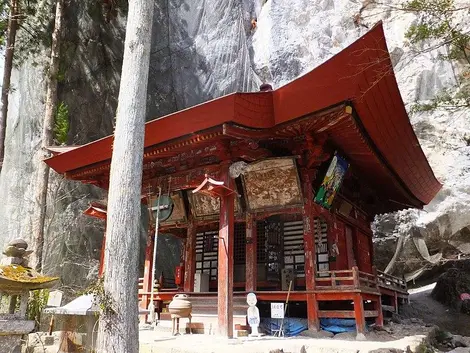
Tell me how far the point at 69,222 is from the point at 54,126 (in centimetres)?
548

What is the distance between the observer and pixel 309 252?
740cm

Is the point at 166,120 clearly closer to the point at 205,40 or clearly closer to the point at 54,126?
the point at 54,126

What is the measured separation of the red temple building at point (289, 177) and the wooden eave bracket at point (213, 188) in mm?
20

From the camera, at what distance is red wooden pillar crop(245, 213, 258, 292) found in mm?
7754

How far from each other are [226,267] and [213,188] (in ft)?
4.77

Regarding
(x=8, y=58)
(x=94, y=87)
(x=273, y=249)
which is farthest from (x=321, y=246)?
(x=94, y=87)

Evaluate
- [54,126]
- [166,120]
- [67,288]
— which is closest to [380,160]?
[166,120]

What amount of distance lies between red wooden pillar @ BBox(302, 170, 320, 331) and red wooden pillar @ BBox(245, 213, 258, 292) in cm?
114

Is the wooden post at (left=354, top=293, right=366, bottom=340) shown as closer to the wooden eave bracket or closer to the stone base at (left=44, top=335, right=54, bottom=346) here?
the wooden eave bracket

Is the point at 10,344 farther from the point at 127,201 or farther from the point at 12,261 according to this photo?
the point at 127,201

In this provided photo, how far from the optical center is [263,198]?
8195 millimetres

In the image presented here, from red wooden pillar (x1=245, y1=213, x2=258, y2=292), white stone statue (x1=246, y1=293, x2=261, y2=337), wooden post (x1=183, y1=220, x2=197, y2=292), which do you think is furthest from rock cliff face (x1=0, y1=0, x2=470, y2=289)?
white stone statue (x1=246, y1=293, x2=261, y2=337)

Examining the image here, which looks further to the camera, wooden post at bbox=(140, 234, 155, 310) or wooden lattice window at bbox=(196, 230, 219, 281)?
wooden lattice window at bbox=(196, 230, 219, 281)

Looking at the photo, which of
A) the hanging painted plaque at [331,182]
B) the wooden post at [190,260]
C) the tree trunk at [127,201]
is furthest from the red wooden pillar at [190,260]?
the tree trunk at [127,201]
